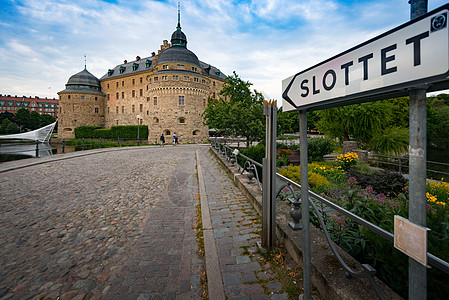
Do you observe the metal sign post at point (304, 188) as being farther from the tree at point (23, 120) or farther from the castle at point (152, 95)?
the tree at point (23, 120)

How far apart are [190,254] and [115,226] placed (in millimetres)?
1771

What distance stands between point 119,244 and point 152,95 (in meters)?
37.9

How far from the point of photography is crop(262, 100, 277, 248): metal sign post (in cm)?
279

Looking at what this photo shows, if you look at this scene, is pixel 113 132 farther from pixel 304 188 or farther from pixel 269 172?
pixel 304 188

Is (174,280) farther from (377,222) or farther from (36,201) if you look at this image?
(36,201)

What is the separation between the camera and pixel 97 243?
3.29 metres

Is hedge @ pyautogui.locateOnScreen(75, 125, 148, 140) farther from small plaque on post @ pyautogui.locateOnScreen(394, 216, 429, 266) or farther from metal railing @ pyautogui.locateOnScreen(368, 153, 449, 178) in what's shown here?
small plaque on post @ pyautogui.locateOnScreen(394, 216, 429, 266)

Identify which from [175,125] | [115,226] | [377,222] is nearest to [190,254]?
[115,226]

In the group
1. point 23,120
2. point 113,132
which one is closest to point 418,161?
point 113,132

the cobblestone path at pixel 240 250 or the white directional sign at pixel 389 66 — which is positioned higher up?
the white directional sign at pixel 389 66

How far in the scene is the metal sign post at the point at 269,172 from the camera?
9.14 ft

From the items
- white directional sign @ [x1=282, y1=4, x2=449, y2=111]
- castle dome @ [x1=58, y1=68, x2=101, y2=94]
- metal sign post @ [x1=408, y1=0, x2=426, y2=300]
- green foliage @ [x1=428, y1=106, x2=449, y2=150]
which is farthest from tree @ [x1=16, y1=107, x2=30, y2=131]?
green foliage @ [x1=428, y1=106, x2=449, y2=150]

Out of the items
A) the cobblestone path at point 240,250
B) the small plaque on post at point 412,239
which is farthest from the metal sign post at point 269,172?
the small plaque on post at point 412,239

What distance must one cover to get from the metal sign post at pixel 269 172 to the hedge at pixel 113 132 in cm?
3964
